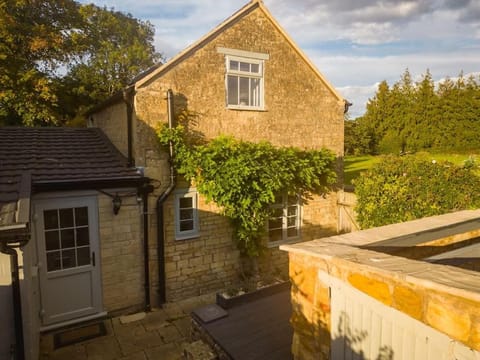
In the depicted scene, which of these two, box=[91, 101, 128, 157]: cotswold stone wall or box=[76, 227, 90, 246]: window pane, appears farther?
box=[91, 101, 128, 157]: cotswold stone wall

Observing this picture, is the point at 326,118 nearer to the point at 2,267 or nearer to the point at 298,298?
the point at 298,298

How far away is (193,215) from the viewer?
29.0 feet

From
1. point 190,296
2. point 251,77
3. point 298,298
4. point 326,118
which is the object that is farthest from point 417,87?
point 298,298

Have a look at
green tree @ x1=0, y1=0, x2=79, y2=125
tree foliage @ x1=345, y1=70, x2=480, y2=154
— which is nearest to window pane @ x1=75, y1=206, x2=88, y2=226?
green tree @ x1=0, y1=0, x2=79, y2=125

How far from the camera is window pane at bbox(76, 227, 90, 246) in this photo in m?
7.53

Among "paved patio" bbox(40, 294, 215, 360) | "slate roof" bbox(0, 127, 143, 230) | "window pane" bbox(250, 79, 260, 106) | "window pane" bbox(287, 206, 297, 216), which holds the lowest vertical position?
"paved patio" bbox(40, 294, 215, 360)

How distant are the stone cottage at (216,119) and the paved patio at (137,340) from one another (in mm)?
723

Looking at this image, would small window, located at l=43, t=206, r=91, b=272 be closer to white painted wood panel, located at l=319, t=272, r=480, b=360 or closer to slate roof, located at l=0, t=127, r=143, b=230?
slate roof, located at l=0, t=127, r=143, b=230

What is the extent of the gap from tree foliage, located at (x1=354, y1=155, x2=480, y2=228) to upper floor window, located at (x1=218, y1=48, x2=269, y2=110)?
4.20 metres

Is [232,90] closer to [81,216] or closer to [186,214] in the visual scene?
[186,214]

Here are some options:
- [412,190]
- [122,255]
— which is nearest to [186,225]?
[122,255]

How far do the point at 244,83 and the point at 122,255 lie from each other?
231 inches

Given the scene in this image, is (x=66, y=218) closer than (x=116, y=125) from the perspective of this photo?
Yes

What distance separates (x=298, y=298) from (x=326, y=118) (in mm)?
9034
